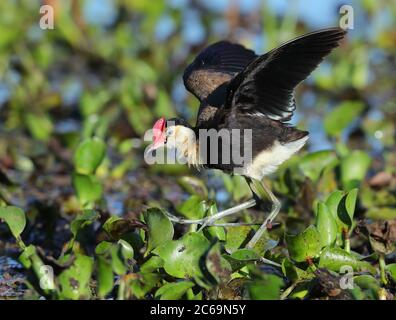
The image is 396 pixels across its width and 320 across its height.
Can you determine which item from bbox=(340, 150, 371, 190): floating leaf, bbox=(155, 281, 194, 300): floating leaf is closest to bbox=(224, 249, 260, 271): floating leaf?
bbox=(155, 281, 194, 300): floating leaf

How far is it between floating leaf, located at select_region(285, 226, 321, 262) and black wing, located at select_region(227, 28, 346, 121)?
752mm

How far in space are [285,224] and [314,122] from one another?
8.35 feet

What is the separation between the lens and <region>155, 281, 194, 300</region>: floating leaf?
3631 mm

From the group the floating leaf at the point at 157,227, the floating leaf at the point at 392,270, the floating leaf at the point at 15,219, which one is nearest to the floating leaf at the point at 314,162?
the floating leaf at the point at 392,270

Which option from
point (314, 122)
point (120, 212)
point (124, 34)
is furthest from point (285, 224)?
point (124, 34)

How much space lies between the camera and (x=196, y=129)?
15.0 ft

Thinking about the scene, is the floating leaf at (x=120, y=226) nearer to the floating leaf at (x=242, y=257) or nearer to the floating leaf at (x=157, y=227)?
the floating leaf at (x=157, y=227)

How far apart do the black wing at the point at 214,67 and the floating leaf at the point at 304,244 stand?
1.31 metres

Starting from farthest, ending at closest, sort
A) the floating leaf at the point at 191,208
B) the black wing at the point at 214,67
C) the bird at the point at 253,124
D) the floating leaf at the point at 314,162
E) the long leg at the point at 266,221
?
the floating leaf at the point at 314,162 < the black wing at the point at 214,67 < the floating leaf at the point at 191,208 < the long leg at the point at 266,221 < the bird at the point at 253,124

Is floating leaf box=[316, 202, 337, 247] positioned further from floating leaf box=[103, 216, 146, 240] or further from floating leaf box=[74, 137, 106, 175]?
floating leaf box=[74, 137, 106, 175]

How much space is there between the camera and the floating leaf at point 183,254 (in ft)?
12.4

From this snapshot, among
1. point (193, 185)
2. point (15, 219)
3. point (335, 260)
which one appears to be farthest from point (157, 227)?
point (193, 185)

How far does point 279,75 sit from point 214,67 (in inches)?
45.2
